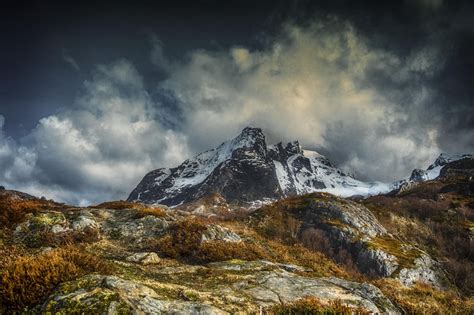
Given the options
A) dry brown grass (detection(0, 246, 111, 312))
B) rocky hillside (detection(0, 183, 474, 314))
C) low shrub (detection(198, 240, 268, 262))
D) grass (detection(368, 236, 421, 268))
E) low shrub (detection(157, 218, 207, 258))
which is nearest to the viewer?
A: dry brown grass (detection(0, 246, 111, 312))

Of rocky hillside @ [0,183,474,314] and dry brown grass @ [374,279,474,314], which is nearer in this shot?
rocky hillside @ [0,183,474,314]

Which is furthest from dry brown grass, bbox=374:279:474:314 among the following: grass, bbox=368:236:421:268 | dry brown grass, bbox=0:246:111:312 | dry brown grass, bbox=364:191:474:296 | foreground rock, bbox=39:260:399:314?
dry brown grass, bbox=364:191:474:296

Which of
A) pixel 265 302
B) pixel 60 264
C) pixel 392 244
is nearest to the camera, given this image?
pixel 60 264

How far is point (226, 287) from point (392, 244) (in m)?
48.4

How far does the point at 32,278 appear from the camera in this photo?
8.76 m

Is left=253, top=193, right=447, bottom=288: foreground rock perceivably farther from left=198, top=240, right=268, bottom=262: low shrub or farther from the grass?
left=198, top=240, right=268, bottom=262: low shrub

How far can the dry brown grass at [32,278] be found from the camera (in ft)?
27.1

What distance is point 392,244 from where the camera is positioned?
173 ft

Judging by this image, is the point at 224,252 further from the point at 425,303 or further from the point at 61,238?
the point at 425,303

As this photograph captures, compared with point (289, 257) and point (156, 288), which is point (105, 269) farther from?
point (289, 257)

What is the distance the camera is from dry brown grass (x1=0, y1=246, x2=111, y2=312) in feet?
27.1

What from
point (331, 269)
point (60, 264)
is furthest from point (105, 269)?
point (331, 269)

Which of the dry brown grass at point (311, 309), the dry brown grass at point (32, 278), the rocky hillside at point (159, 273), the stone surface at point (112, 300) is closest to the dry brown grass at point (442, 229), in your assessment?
the rocky hillside at point (159, 273)

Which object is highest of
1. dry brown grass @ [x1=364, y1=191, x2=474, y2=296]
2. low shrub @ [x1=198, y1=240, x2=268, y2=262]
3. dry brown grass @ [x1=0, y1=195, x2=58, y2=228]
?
dry brown grass @ [x1=364, y1=191, x2=474, y2=296]
